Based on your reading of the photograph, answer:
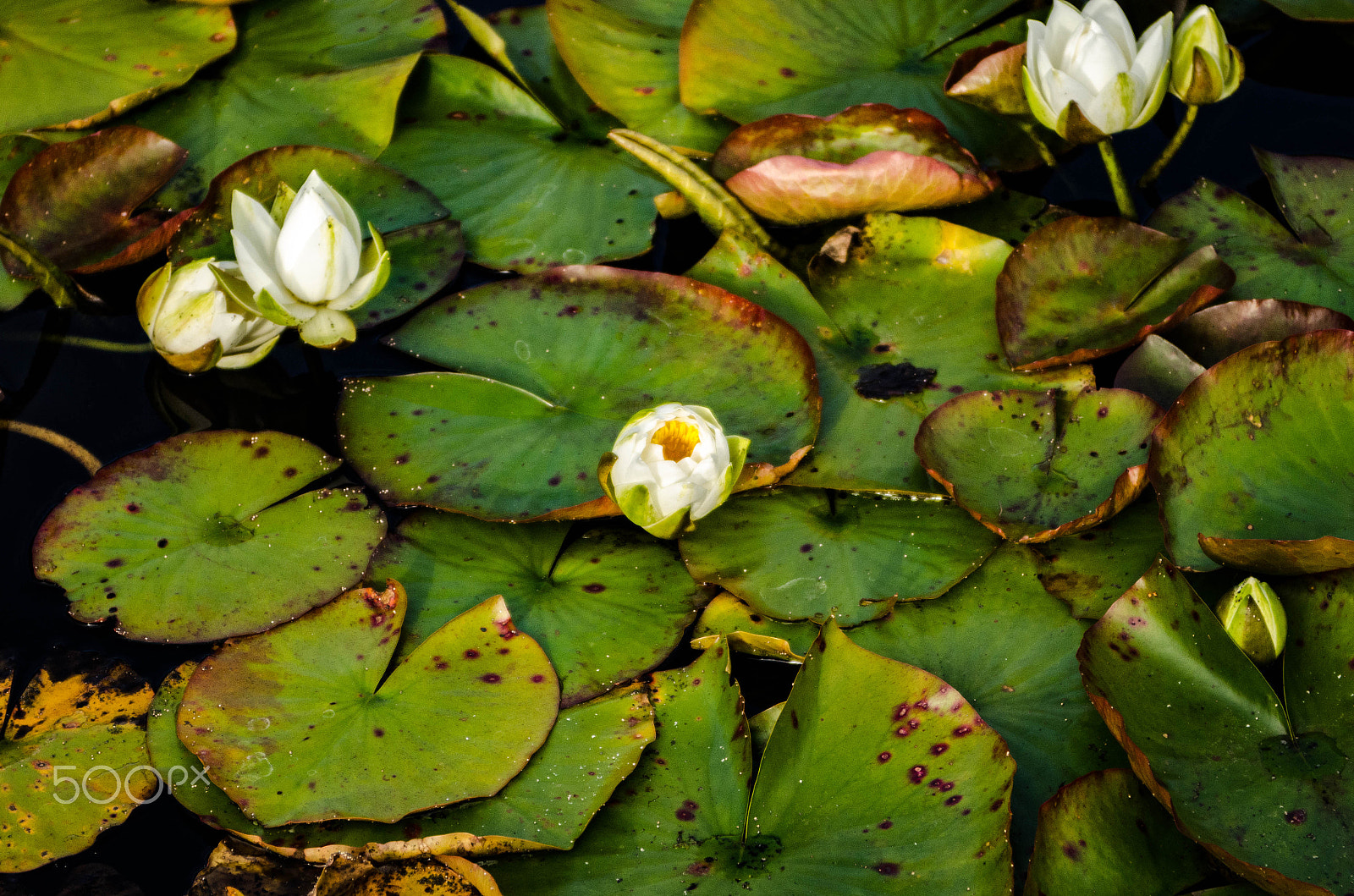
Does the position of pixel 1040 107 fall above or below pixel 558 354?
above

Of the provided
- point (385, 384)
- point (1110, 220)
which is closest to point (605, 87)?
point (385, 384)

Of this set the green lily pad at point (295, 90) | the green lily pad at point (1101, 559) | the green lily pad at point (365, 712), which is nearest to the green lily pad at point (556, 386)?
the green lily pad at point (365, 712)

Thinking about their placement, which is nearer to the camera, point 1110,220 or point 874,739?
point 874,739

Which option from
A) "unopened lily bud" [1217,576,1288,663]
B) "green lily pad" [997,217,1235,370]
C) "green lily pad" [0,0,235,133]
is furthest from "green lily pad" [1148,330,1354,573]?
"green lily pad" [0,0,235,133]

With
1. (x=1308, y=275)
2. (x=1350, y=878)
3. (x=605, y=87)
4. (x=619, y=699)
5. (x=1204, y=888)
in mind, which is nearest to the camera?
(x=1350, y=878)

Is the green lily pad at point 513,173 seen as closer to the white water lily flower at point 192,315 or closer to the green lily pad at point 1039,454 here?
the white water lily flower at point 192,315

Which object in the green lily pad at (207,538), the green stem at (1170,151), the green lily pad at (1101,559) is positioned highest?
the green stem at (1170,151)

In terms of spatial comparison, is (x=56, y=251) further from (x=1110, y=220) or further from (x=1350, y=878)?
(x=1350, y=878)
